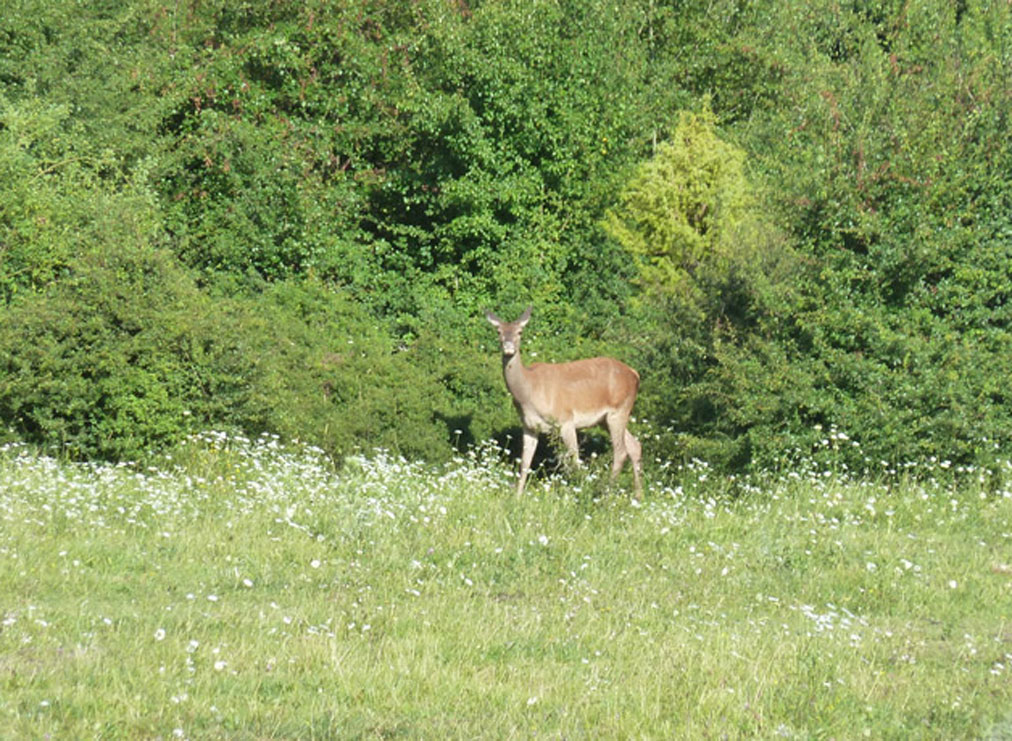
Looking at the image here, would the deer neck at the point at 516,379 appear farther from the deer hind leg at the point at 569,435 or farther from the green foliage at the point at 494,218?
the green foliage at the point at 494,218

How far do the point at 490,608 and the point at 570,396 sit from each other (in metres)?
6.88

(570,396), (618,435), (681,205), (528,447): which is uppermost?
(681,205)

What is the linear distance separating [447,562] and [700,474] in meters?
5.62

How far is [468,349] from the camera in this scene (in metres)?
20.2

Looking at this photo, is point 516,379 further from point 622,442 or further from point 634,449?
point 634,449

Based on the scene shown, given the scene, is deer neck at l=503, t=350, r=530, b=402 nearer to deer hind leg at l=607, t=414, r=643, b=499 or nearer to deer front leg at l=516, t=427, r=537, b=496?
deer front leg at l=516, t=427, r=537, b=496

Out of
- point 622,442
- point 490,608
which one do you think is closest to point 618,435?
point 622,442

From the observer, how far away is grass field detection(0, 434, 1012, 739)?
697 centimetres

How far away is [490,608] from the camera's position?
892cm

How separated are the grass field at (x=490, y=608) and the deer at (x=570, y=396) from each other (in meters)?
1.97

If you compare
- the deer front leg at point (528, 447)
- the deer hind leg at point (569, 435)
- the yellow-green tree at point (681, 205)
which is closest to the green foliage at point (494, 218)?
the yellow-green tree at point (681, 205)

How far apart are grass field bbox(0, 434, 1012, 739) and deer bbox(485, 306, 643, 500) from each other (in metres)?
1.97

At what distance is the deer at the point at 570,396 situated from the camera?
1541 cm

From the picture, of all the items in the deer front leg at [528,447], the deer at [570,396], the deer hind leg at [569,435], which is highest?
the deer at [570,396]
